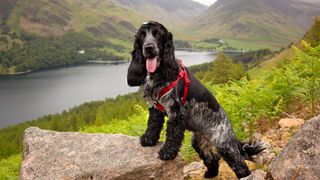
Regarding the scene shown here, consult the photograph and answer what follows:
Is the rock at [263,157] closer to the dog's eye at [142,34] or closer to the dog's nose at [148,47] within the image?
the dog's nose at [148,47]

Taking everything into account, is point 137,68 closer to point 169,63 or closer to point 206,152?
point 169,63

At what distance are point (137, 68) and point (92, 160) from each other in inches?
88.9

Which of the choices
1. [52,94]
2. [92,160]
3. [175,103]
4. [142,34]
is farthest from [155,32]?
[52,94]

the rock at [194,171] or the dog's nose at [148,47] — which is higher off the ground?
the dog's nose at [148,47]

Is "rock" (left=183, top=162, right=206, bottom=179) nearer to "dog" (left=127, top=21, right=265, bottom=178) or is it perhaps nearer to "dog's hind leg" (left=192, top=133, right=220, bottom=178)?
"dog's hind leg" (left=192, top=133, right=220, bottom=178)

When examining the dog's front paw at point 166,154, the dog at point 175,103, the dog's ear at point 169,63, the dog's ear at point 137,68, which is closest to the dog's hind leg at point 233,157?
the dog at point 175,103

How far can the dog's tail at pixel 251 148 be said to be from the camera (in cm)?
774

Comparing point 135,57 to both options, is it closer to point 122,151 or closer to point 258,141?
point 122,151

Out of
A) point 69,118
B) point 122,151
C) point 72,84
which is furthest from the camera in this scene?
point 72,84

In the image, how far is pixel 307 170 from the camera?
5.05 metres

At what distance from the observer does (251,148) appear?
7762 mm

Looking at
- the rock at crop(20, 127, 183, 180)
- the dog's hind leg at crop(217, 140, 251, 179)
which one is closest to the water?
the rock at crop(20, 127, 183, 180)

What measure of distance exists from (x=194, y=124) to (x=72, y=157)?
2716 millimetres

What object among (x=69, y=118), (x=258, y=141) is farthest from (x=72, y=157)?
(x=69, y=118)
